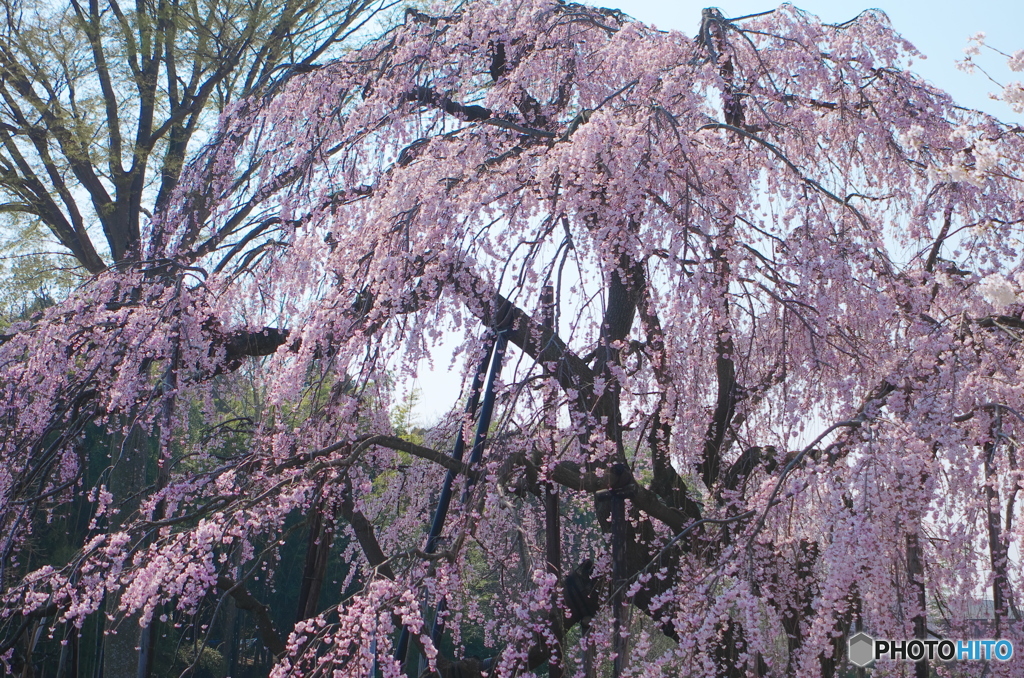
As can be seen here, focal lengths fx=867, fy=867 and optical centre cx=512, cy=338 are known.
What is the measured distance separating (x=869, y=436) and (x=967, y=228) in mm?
2773

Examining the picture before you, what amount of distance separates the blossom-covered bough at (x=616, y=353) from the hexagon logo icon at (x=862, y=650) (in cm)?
28

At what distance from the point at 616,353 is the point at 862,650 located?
210cm

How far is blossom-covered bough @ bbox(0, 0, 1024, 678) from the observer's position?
4.31m

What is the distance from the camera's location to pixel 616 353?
5191 mm

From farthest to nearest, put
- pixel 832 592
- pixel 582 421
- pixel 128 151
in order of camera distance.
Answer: pixel 128 151
pixel 582 421
pixel 832 592

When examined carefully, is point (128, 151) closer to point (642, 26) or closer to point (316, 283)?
point (316, 283)

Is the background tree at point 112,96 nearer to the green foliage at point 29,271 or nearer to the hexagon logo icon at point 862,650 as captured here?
the green foliage at point 29,271

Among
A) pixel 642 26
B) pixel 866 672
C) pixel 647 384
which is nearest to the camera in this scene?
pixel 866 672

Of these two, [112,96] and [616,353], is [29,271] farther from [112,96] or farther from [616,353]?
[616,353]

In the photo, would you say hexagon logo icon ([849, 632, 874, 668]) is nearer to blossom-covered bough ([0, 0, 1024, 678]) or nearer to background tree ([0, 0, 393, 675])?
blossom-covered bough ([0, 0, 1024, 678])

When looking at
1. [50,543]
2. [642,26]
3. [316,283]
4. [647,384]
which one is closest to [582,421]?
[647,384]

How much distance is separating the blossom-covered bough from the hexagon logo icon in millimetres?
285

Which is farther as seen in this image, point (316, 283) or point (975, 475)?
point (316, 283)

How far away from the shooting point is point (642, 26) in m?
6.62
